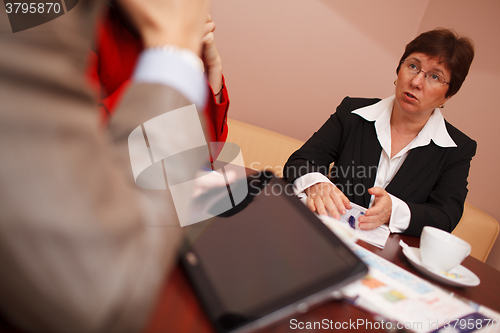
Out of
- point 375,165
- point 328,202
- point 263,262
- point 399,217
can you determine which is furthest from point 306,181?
point 263,262

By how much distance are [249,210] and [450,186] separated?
120 cm

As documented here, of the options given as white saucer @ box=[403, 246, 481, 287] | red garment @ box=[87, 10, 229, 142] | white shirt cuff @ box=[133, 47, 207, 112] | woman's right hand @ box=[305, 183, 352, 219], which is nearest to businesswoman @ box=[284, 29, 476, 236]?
woman's right hand @ box=[305, 183, 352, 219]

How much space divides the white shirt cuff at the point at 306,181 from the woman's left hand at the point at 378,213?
19cm

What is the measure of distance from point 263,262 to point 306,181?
735mm

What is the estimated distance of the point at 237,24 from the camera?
219 centimetres

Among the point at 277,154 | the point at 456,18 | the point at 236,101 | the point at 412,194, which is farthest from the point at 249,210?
the point at 456,18

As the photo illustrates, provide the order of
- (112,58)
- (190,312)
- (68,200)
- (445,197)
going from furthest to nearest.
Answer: (445,197), (112,58), (190,312), (68,200)

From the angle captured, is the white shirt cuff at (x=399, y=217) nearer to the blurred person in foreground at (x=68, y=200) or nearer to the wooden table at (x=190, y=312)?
the wooden table at (x=190, y=312)

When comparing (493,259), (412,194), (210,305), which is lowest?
(493,259)

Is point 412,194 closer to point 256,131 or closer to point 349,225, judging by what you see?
point 349,225

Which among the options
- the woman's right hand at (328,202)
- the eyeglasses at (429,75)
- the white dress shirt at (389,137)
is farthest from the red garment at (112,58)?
the eyeglasses at (429,75)

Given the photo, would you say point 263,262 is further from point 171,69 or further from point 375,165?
point 375,165

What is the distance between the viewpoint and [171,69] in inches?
10.6

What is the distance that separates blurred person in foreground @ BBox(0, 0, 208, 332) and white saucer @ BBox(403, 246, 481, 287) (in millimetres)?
620
